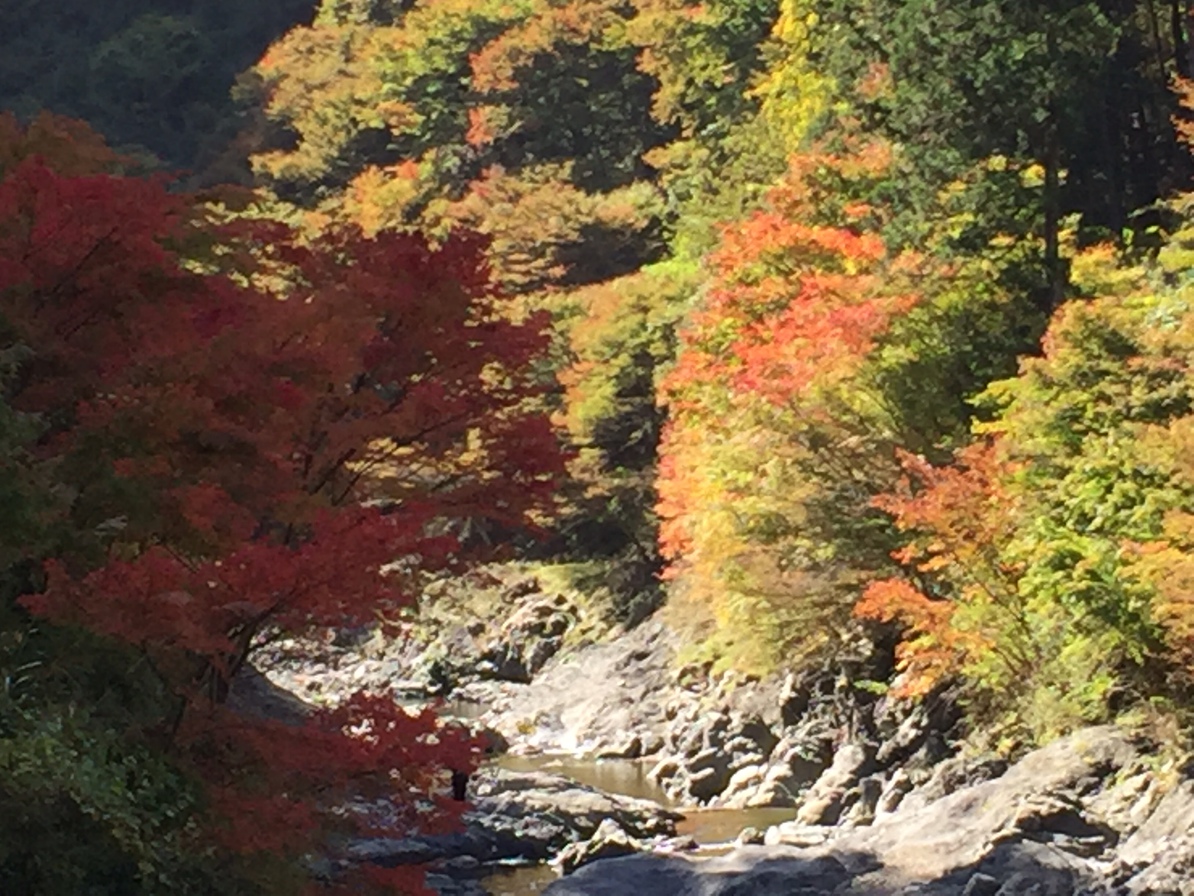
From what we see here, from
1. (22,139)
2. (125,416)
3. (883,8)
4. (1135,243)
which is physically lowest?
(125,416)

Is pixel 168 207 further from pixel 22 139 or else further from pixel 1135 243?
pixel 1135 243

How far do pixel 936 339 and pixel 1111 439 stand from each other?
5.58 metres

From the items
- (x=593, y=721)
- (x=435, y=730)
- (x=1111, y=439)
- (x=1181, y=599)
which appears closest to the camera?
(x=435, y=730)

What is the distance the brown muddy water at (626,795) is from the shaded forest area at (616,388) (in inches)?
73.2

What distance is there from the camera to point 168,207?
10.9 meters

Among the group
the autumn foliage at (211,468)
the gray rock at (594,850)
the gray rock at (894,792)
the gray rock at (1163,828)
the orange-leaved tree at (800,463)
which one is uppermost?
the orange-leaved tree at (800,463)

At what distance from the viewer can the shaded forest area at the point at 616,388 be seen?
8617 mm

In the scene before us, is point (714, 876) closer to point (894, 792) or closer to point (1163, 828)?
point (1163, 828)

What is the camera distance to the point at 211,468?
9.45m

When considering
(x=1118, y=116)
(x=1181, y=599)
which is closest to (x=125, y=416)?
(x=1181, y=599)

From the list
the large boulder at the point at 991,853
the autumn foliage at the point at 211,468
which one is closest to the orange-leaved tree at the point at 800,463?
the large boulder at the point at 991,853

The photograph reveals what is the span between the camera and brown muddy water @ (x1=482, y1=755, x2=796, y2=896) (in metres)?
17.7

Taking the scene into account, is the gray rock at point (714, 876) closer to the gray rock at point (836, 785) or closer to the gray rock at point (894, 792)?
the gray rock at point (894, 792)

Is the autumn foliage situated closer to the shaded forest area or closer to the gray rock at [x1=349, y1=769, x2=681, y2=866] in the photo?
the shaded forest area
